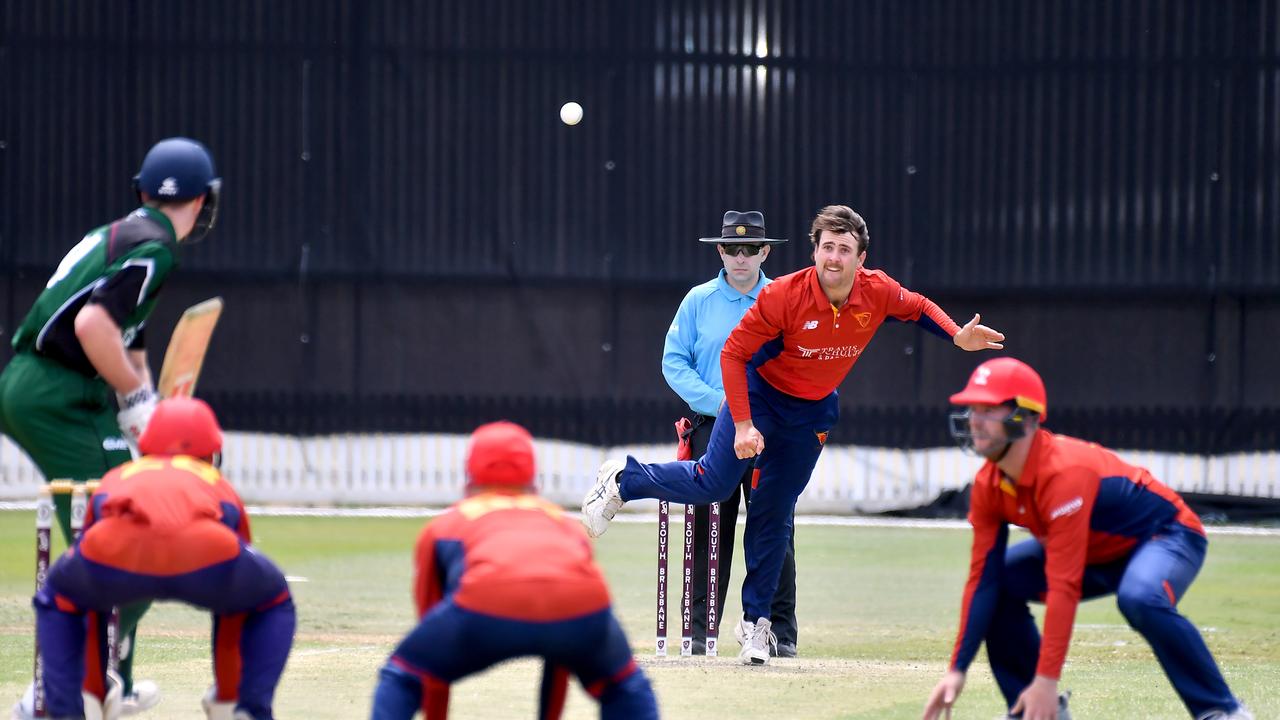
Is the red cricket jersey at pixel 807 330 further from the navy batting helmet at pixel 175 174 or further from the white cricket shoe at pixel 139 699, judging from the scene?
the white cricket shoe at pixel 139 699

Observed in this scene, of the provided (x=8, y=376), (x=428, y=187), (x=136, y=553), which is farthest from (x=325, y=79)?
(x=136, y=553)

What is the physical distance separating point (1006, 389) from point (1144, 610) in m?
0.85

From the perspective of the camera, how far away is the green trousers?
19.1 ft

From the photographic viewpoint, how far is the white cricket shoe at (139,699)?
596cm

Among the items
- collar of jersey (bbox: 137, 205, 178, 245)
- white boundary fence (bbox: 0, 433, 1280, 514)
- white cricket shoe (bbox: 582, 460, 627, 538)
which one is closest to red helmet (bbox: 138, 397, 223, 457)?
collar of jersey (bbox: 137, 205, 178, 245)

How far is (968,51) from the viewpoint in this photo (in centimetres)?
1694

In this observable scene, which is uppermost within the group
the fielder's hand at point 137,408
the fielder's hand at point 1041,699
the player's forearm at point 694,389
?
the fielder's hand at point 137,408

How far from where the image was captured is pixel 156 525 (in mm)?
4953

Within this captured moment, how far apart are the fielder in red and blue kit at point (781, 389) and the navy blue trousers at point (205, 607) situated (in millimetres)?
2688

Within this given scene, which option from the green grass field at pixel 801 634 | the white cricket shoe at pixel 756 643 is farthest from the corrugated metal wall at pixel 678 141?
the white cricket shoe at pixel 756 643

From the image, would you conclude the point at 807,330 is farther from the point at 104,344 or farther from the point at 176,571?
the point at 176,571

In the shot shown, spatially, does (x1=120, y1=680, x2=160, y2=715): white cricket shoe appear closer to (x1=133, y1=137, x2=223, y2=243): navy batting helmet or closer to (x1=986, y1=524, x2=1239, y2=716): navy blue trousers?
(x1=133, y1=137, x2=223, y2=243): navy batting helmet

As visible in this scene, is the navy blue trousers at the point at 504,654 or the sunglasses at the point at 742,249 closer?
the navy blue trousers at the point at 504,654

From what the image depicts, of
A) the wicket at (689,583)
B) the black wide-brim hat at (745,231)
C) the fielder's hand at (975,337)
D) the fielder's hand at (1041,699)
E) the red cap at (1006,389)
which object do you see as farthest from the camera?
the black wide-brim hat at (745,231)
